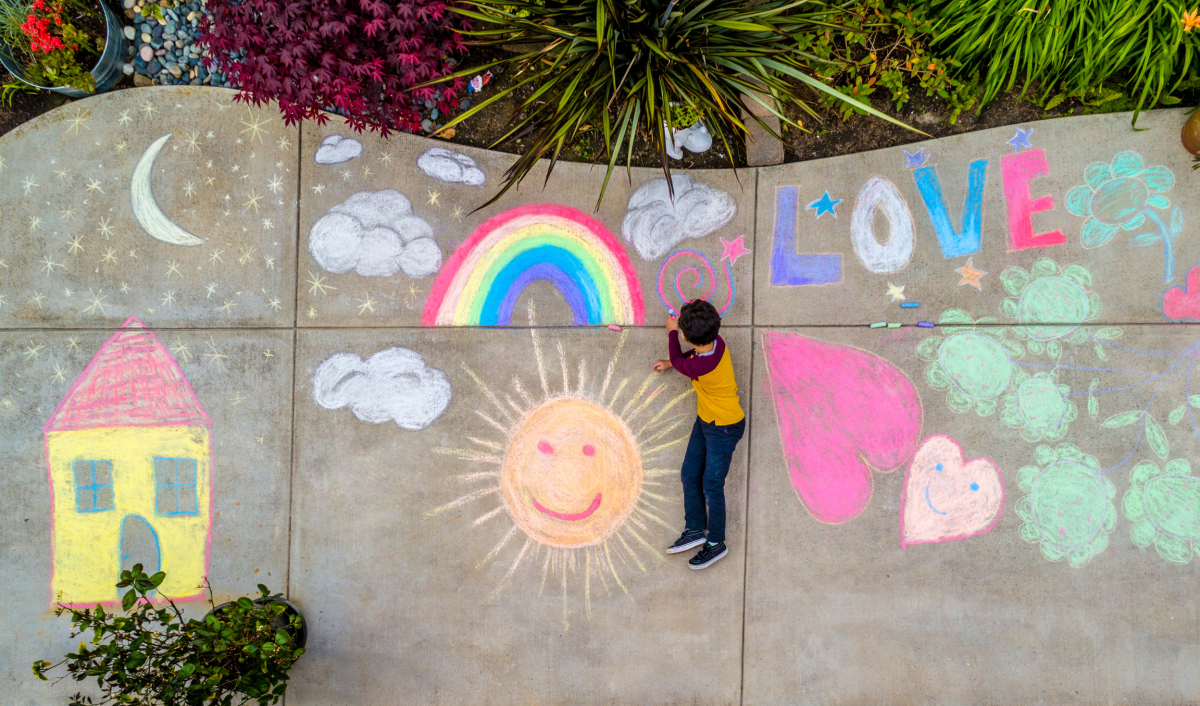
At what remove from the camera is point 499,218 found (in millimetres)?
3604

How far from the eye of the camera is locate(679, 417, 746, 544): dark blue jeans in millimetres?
3344

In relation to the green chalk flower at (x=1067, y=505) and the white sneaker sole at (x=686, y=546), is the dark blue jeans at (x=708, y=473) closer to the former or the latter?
the white sneaker sole at (x=686, y=546)

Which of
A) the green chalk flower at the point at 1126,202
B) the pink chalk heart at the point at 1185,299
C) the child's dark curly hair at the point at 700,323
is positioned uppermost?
the green chalk flower at the point at 1126,202

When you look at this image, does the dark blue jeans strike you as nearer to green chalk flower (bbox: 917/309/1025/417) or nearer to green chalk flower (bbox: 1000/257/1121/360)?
green chalk flower (bbox: 917/309/1025/417)

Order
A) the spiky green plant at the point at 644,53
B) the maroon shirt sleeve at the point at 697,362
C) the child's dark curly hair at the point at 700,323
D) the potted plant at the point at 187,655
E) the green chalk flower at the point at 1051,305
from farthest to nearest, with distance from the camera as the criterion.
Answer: the green chalk flower at the point at 1051,305 → the maroon shirt sleeve at the point at 697,362 → the child's dark curly hair at the point at 700,323 → the spiky green plant at the point at 644,53 → the potted plant at the point at 187,655

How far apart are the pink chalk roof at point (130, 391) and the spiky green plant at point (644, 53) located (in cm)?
222

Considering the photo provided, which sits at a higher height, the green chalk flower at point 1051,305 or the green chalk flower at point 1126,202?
the green chalk flower at point 1126,202

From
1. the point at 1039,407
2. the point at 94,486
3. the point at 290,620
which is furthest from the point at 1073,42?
the point at 94,486

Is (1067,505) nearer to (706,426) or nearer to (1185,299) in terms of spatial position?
(1185,299)

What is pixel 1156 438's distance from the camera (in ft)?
11.4

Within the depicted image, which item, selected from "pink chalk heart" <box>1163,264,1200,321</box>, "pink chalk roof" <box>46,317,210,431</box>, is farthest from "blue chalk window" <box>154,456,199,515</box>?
"pink chalk heart" <box>1163,264,1200,321</box>

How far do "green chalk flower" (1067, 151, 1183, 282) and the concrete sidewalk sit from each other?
54 centimetres

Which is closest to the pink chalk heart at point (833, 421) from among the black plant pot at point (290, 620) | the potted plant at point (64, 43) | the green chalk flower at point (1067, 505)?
the green chalk flower at point (1067, 505)

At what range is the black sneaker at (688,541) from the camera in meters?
3.50
